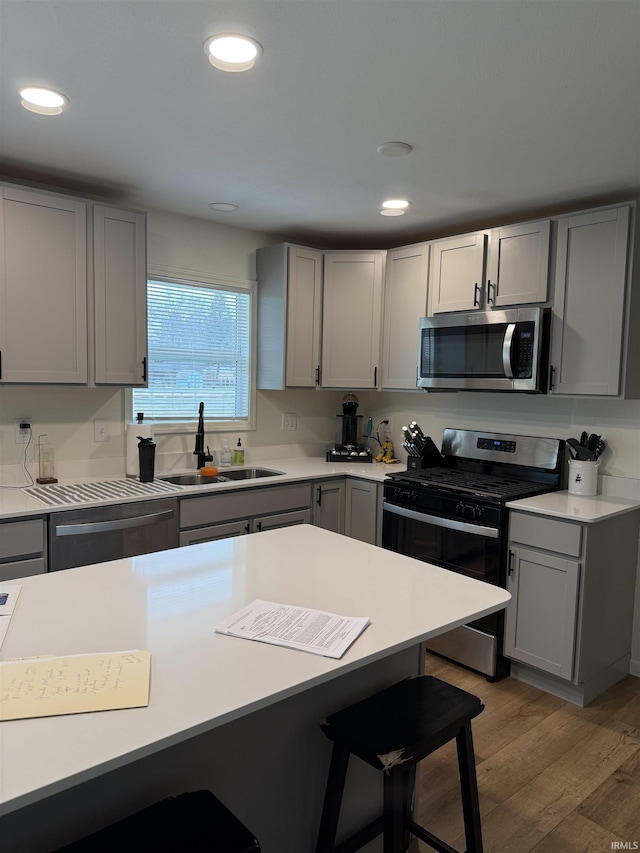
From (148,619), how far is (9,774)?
554 mm

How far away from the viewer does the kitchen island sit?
0.98 metres

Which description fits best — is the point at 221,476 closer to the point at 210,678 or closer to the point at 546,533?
the point at 546,533

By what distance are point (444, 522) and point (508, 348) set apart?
1.01 m

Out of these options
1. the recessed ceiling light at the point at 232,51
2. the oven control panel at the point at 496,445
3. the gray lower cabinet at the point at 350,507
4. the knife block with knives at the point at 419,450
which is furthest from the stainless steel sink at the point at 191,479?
the recessed ceiling light at the point at 232,51

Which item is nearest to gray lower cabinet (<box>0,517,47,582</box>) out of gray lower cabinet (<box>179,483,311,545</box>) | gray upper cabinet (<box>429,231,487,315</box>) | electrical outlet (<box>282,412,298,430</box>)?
gray lower cabinet (<box>179,483,311,545</box>)

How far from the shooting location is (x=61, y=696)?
1.07m

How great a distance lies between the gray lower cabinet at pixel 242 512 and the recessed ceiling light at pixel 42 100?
71.2 inches

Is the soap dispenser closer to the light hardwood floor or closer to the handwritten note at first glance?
the light hardwood floor

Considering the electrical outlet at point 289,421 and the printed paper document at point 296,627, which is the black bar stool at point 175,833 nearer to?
the printed paper document at point 296,627

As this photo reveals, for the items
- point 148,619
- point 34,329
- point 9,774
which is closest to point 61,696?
point 9,774

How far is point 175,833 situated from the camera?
1.12 meters

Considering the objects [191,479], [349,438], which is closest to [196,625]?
[191,479]

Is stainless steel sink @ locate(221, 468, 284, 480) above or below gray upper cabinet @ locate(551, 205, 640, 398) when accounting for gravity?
below

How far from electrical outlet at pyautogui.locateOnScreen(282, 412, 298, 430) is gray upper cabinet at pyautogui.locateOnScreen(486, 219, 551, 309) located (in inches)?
64.0
